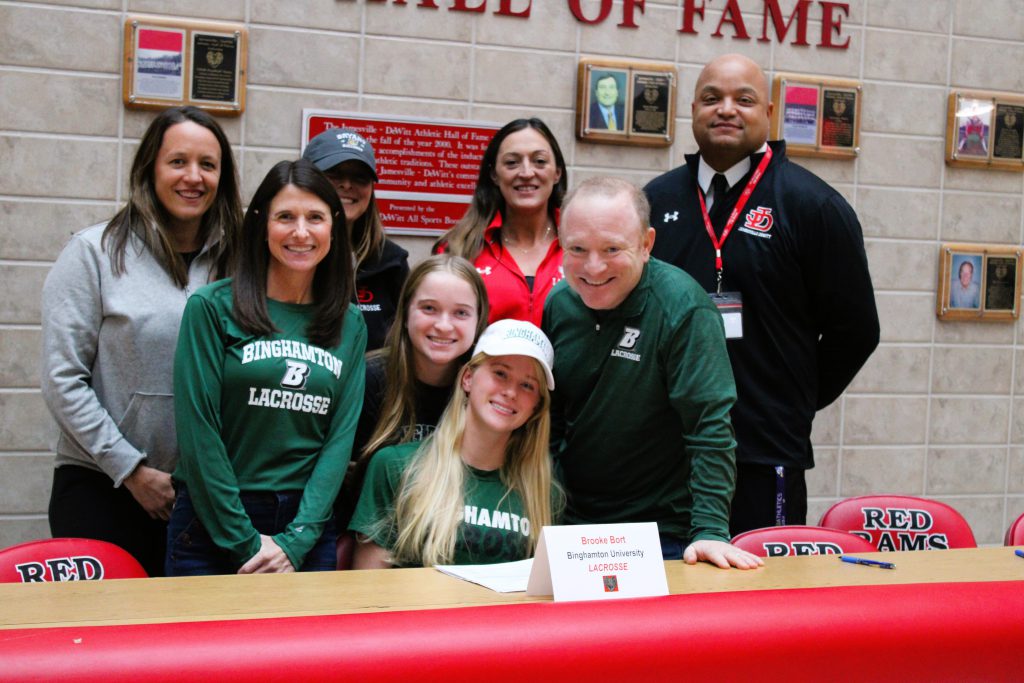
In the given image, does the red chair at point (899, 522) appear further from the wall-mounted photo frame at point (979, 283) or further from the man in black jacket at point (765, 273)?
the wall-mounted photo frame at point (979, 283)

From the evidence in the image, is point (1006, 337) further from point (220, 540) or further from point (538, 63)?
point (220, 540)

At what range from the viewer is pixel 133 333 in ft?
8.94

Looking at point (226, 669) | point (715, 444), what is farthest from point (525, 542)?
point (226, 669)

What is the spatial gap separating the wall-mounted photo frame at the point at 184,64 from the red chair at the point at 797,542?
2558 mm

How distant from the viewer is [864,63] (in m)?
4.62

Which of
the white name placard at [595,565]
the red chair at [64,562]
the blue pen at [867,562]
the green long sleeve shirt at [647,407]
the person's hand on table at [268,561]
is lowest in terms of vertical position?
the person's hand on table at [268,561]

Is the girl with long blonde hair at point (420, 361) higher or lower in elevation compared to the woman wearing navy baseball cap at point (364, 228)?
lower

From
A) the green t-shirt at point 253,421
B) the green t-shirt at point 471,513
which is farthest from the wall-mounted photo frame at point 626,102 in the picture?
the green t-shirt at point 471,513

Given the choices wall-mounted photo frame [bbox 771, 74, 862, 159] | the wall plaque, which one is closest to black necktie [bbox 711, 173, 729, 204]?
the wall plaque

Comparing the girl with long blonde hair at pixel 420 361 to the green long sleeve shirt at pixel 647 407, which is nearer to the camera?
the green long sleeve shirt at pixel 647 407

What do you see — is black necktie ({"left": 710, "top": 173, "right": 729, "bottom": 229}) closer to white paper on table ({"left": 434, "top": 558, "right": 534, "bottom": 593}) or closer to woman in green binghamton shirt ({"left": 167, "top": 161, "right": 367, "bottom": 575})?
woman in green binghamton shirt ({"left": 167, "top": 161, "right": 367, "bottom": 575})

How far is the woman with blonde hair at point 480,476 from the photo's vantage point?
233cm

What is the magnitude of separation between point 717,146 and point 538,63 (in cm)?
141

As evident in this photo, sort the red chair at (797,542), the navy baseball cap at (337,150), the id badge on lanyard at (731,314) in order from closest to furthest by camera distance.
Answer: the red chair at (797,542)
the id badge on lanyard at (731,314)
the navy baseball cap at (337,150)
